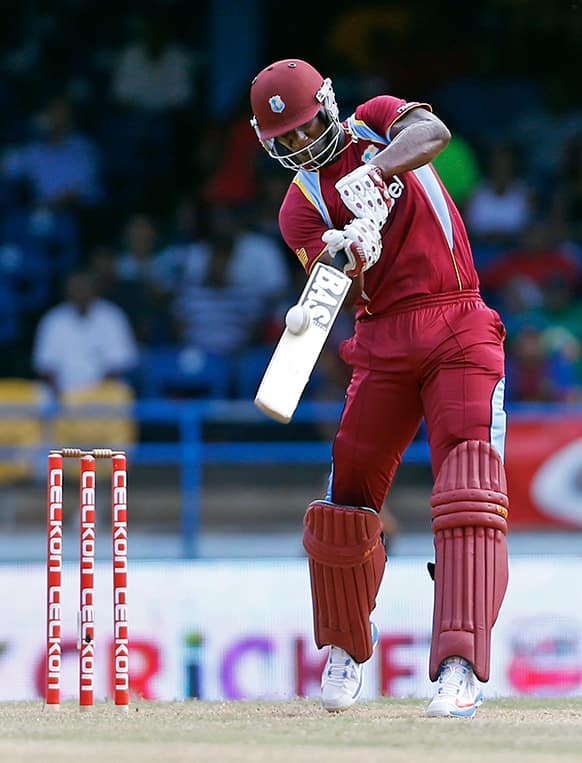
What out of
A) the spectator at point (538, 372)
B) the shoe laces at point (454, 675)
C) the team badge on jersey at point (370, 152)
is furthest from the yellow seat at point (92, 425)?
the shoe laces at point (454, 675)

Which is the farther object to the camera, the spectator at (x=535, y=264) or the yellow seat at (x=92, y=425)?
the spectator at (x=535, y=264)

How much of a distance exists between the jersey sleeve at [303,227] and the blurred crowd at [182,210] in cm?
493

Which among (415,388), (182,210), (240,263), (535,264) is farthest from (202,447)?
(415,388)

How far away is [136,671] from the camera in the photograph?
7559 millimetres

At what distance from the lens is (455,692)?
14.4ft

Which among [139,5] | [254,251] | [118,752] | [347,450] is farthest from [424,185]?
[139,5]

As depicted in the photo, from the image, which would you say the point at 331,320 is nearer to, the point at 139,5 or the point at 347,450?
the point at 347,450

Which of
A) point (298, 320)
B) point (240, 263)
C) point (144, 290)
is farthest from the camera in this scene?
point (240, 263)

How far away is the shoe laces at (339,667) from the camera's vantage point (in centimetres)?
481

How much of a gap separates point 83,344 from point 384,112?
5632mm

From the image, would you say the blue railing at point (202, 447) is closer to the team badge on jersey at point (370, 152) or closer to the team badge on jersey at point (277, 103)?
the team badge on jersey at point (370, 152)

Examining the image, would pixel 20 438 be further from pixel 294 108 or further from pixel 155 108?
pixel 294 108

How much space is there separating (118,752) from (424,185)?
1.97 m

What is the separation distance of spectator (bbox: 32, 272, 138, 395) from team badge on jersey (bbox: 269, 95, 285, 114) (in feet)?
18.3
